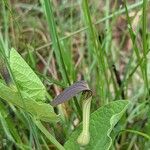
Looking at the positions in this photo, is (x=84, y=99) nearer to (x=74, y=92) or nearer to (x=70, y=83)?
(x=74, y=92)

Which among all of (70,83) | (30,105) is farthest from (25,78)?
(70,83)

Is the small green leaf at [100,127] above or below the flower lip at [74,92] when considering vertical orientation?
below

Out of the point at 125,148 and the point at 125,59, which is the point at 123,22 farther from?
the point at 125,148

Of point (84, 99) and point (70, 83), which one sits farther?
point (70, 83)

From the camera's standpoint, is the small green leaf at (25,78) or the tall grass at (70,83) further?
the tall grass at (70,83)

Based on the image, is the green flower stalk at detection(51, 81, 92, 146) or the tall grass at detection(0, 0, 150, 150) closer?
the green flower stalk at detection(51, 81, 92, 146)
